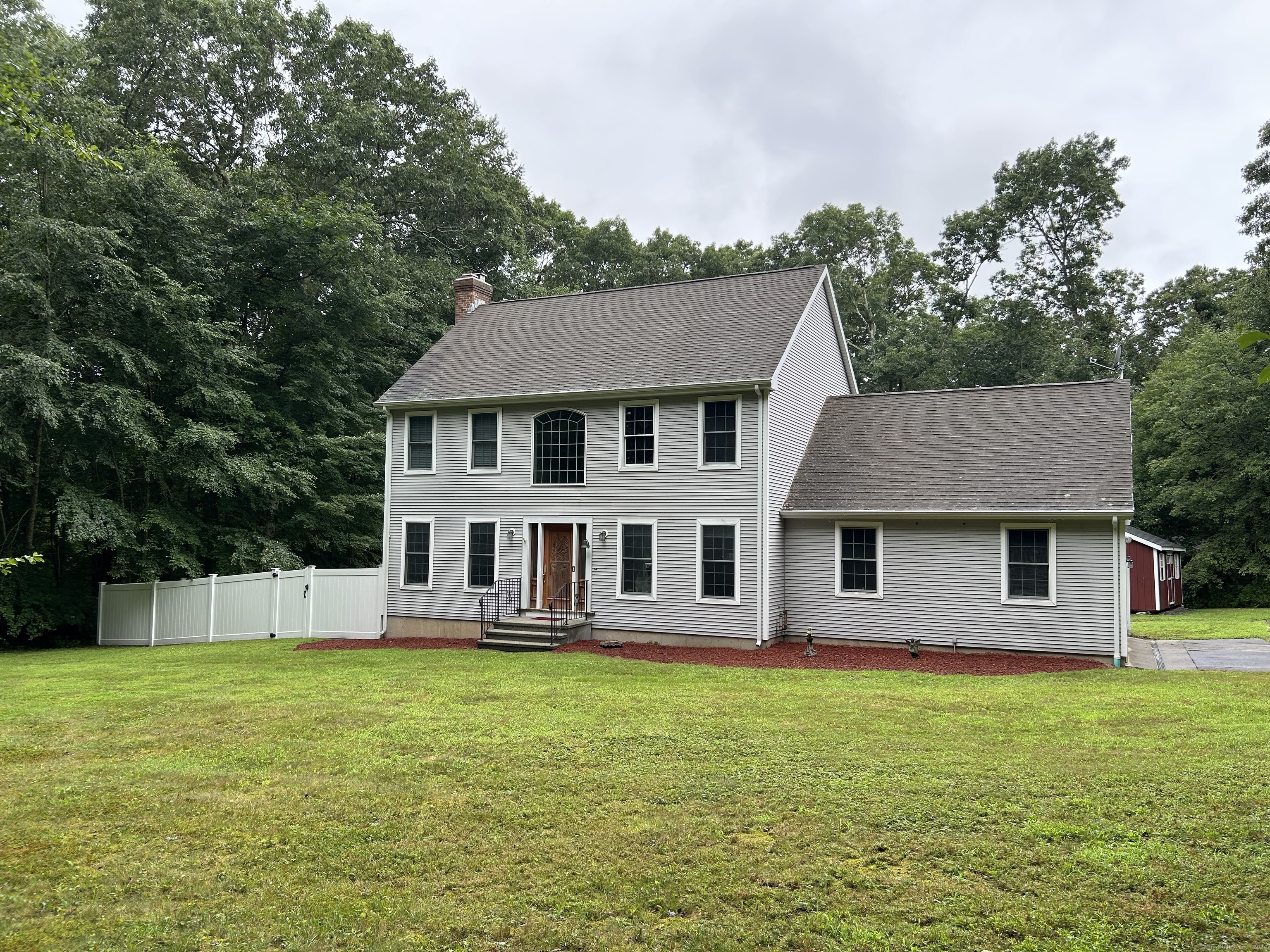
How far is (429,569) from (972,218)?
3263 cm

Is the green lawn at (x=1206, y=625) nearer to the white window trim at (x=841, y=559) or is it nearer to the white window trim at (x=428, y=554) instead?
the white window trim at (x=841, y=559)

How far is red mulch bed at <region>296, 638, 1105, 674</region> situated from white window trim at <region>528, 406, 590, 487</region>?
3527 millimetres

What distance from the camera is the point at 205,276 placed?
23000mm

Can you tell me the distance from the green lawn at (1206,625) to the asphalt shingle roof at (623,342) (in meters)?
11.6

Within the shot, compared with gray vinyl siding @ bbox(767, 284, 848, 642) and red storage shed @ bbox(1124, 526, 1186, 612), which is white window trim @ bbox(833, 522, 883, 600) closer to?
gray vinyl siding @ bbox(767, 284, 848, 642)

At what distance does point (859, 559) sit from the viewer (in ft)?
53.9

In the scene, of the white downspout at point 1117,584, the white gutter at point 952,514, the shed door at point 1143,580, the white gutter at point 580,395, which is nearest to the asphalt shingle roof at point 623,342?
the white gutter at point 580,395

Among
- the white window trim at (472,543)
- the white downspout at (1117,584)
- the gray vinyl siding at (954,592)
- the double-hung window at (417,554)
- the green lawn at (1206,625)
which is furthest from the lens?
the double-hung window at (417,554)

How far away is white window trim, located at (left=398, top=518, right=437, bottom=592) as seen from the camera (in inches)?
757

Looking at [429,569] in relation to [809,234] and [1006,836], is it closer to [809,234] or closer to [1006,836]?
[1006,836]

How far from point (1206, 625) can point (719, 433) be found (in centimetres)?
1517

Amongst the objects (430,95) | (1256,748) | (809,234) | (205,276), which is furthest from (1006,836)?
(809,234)

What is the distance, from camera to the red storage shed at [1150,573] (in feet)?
83.1

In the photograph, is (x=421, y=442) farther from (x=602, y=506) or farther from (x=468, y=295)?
(x=468, y=295)
